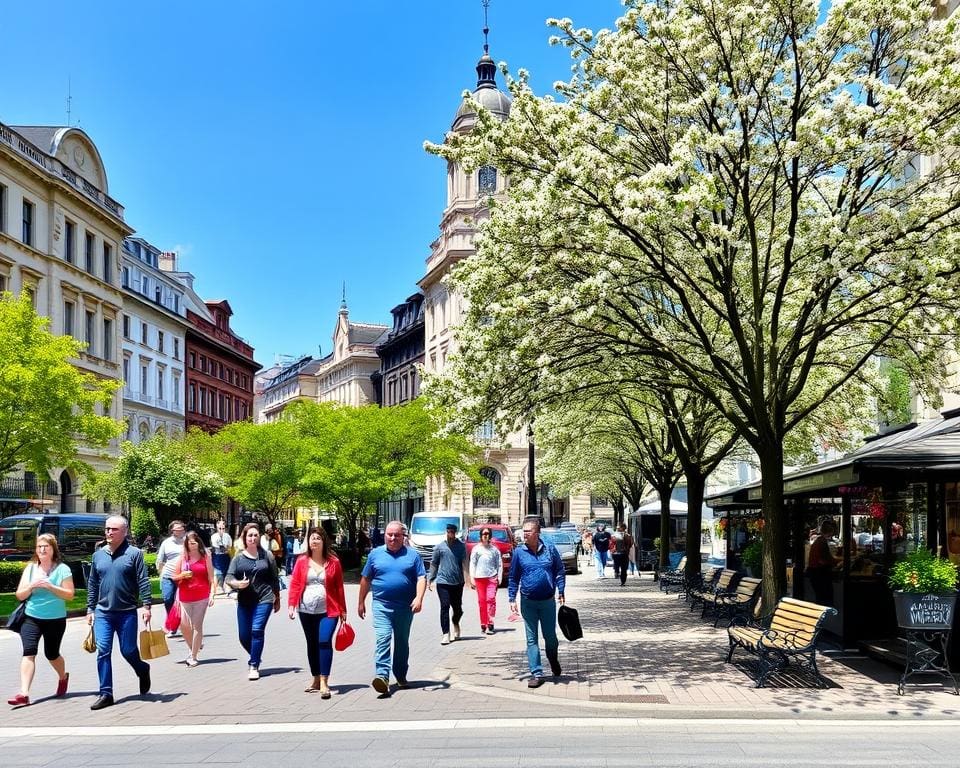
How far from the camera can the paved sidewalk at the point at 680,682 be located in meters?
9.59

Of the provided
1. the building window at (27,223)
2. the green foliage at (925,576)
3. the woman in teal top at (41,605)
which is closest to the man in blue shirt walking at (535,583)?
the green foliage at (925,576)

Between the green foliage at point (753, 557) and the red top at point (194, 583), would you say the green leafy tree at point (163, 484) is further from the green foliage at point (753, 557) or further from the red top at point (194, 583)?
the red top at point (194, 583)

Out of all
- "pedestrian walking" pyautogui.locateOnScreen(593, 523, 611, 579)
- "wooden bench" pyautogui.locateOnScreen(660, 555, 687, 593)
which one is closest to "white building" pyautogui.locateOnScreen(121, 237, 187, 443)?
"pedestrian walking" pyautogui.locateOnScreen(593, 523, 611, 579)

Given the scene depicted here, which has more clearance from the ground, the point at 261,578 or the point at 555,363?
the point at 555,363

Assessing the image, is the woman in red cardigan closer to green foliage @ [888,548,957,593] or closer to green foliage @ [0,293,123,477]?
green foliage @ [888,548,957,593]

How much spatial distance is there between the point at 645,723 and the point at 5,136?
38.7 m

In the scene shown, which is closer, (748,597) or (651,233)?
(651,233)

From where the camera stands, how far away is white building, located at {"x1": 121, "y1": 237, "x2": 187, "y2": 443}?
6003 cm

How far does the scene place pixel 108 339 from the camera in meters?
51.3

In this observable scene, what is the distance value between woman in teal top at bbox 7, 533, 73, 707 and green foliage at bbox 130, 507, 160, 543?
3038 cm

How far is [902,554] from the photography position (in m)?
14.1

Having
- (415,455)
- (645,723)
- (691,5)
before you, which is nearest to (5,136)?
(415,455)

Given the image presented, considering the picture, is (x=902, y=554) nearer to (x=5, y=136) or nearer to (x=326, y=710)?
(x=326, y=710)

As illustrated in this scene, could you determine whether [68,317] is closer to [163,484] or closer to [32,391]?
[163,484]
